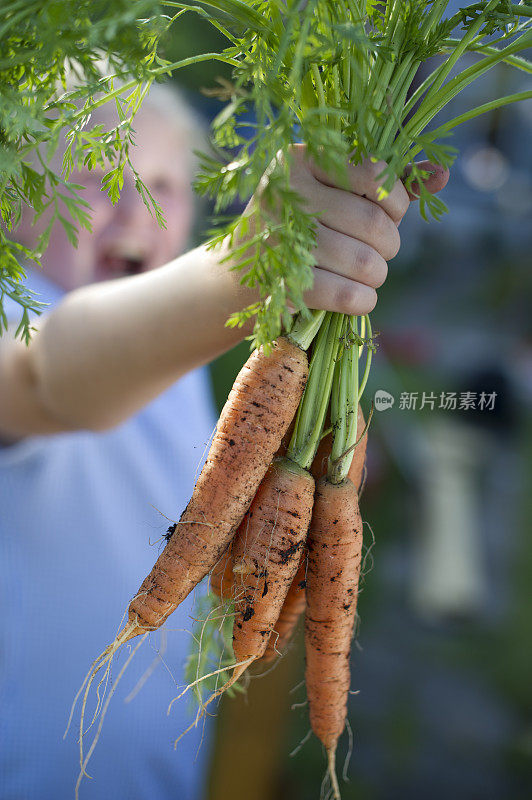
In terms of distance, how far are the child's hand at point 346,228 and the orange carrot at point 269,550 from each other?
229 mm

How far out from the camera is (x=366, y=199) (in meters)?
0.59

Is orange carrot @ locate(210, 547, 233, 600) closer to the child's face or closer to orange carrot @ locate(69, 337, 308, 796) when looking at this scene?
orange carrot @ locate(69, 337, 308, 796)

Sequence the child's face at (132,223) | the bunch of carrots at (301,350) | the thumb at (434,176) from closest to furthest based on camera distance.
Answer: the bunch of carrots at (301,350), the thumb at (434,176), the child's face at (132,223)

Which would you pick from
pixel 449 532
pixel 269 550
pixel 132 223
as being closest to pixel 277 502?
pixel 269 550

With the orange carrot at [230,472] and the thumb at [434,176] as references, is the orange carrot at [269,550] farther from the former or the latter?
the thumb at [434,176]

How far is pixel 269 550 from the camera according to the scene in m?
0.71

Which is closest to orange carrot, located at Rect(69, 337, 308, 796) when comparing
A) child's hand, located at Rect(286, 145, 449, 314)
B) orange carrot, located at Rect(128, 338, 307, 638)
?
orange carrot, located at Rect(128, 338, 307, 638)

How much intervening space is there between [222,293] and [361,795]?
5.47ft

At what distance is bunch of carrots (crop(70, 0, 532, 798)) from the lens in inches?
19.8

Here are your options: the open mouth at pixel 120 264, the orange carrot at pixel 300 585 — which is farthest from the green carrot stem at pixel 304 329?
the open mouth at pixel 120 264

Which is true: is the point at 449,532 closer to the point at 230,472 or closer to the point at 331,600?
the point at 331,600

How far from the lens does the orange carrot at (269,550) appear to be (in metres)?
0.70

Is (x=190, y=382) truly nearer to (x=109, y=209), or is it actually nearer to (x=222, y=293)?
(x=109, y=209)

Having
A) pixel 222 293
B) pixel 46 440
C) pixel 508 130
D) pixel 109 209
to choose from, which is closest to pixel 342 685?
pixel 222 293
